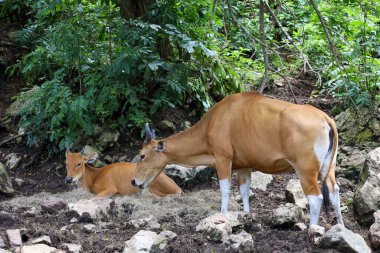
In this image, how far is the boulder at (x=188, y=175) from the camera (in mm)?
9828

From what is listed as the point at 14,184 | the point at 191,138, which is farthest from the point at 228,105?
the point at 14,184

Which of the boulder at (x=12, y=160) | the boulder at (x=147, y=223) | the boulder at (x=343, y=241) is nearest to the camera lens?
the boulder at (x=343, y=241)

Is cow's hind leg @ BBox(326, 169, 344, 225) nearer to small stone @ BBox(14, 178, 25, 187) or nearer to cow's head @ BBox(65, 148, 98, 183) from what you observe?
cow's head @ BBox(65, 148, 98, 183)

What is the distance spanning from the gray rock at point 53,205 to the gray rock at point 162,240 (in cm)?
197

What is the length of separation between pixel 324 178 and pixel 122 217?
8.39 ft

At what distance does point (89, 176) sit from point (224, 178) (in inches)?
112

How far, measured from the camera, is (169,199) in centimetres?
887

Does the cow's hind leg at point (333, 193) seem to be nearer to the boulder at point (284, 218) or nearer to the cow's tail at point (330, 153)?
the cow's tail at point (330, 153)

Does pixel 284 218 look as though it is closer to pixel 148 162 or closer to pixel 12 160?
pixel 148 162

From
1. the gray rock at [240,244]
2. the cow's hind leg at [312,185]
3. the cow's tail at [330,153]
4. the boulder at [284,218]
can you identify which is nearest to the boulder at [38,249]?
the gray rock at [240,244]

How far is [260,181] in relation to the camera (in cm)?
981

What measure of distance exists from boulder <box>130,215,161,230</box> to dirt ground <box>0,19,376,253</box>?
72mm

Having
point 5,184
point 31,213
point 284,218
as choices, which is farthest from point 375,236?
point 5,184

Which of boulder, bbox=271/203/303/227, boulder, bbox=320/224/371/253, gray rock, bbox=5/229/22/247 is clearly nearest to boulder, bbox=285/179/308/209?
boulder, bbox=271/203/303/227
